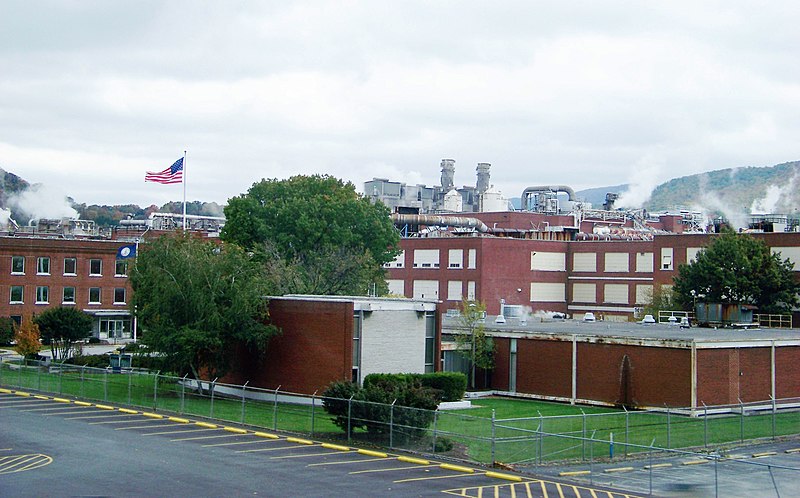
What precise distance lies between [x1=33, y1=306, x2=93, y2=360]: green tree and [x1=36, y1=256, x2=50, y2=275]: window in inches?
672

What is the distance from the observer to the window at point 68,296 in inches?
3526

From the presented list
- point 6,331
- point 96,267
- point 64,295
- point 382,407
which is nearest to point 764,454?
point 382,407

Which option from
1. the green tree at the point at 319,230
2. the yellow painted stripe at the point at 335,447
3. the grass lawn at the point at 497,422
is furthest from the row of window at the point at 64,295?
the yellow painted stripe at the point at 335,447

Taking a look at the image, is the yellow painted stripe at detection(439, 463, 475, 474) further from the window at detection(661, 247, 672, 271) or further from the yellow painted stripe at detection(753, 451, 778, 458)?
the window at detection(661, 247, 672, 271)

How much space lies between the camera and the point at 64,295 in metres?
89.6

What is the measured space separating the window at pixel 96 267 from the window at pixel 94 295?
142 cm

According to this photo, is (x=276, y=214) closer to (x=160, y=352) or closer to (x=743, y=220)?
(x=160, y=352)

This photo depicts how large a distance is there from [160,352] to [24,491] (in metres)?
23.6

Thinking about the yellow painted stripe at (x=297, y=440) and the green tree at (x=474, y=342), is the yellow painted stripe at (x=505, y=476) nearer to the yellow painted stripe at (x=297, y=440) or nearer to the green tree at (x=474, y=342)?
the yellow painted stripe at (x=297, y=440)

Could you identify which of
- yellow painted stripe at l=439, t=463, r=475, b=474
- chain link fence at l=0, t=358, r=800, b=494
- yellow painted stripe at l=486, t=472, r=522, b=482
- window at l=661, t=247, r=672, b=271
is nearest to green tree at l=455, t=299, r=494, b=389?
chain link fence at l=0, t=358, r=800, b=494

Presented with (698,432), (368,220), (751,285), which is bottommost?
(698,432)

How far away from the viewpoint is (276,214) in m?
78.1

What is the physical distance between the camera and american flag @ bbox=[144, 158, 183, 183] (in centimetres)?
7238

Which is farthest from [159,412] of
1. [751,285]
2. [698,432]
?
[751,285]
